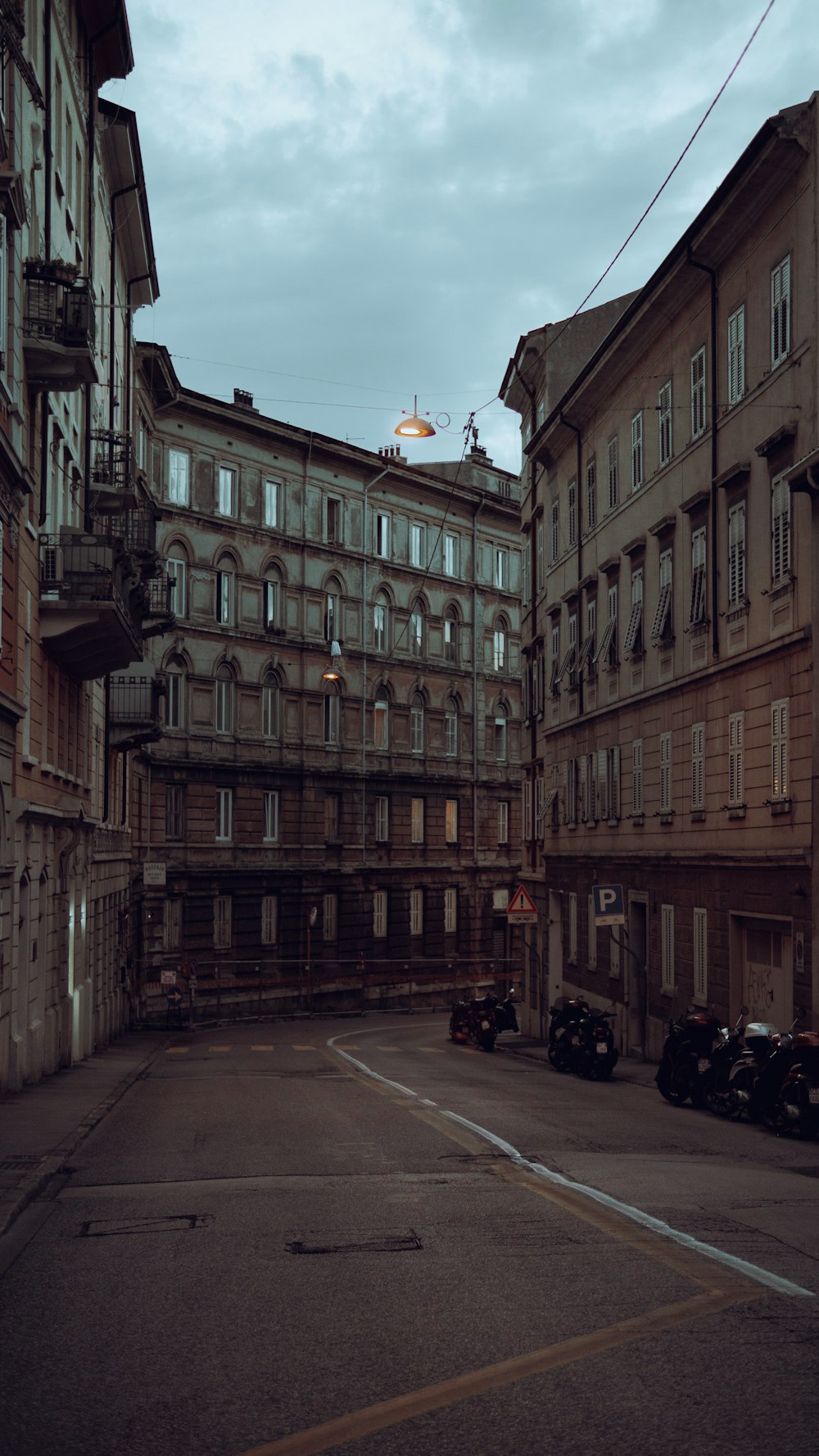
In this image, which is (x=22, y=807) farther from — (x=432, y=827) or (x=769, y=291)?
(x=432, y=827)

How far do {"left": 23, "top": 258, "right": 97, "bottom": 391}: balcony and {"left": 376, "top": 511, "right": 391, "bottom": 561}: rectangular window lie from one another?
126ft

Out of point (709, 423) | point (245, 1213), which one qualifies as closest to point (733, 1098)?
point (245, 1213)

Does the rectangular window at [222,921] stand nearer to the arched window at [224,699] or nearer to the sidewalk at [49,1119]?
the arched window at [224,699]

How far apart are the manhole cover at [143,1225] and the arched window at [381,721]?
49117mm

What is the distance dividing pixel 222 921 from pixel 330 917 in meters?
5.82

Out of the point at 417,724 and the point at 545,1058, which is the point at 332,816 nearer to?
the point at 417,724

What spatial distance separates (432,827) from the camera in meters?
63.2

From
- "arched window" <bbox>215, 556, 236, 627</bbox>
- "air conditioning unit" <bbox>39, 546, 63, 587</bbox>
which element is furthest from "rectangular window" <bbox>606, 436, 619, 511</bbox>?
"arched window" <bbox>215, 556, 236, 627</bbox>

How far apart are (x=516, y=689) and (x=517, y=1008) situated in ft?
71.9

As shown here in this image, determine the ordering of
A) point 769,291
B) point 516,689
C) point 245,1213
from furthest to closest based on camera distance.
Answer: point 516,689, point 769,291, point 245,1213

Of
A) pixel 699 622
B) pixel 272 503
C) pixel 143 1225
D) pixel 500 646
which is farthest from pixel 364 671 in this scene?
pixel 143 1225

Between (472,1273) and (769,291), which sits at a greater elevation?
(769,291)

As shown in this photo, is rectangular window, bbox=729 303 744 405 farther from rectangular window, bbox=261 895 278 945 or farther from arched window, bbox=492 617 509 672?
arched window, bbox=492 617 509 672

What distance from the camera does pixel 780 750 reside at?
22.6 m
